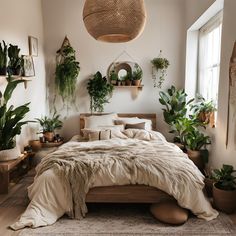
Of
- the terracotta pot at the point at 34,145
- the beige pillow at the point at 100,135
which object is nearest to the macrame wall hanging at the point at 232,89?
the beige pillow at the point at 100,135

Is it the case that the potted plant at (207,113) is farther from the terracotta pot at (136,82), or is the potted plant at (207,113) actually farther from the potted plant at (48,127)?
the potted plant at (48,127)

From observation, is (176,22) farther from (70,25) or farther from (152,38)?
(70,25)

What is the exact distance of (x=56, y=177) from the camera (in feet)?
8.67

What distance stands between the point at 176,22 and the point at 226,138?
2.77 m

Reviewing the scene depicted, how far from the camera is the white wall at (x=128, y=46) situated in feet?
16.1

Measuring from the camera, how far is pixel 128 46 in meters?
4.97

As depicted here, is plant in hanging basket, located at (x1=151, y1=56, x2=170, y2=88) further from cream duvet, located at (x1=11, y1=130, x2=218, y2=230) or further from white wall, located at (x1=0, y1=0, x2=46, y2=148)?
cream duvet, located at (x1=11, y1=130, x2=218, y2=230)

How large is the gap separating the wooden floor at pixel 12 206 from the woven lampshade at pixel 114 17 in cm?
199

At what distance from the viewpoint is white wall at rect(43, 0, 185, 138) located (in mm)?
4906

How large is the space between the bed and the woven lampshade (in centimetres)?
133

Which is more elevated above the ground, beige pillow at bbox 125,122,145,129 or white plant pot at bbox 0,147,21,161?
beige pillow at bbox 125,122,145,129

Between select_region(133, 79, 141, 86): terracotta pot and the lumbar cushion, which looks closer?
the lumbar cushion

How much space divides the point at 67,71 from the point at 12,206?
107 inches

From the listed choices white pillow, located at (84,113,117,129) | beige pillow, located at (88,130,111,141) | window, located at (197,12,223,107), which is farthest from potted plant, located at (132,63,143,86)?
beige pillow, located at (88,130,111,141)
